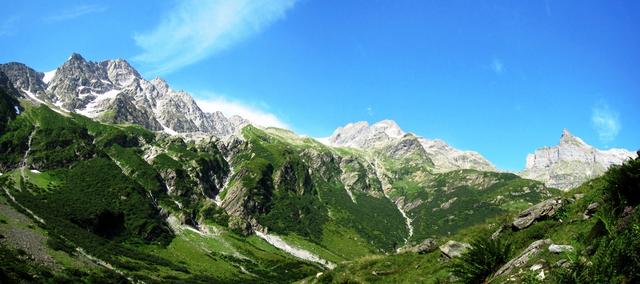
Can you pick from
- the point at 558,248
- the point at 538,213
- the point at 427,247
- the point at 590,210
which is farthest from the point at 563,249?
the point at 427,247

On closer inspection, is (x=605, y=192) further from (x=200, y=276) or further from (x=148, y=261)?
(x=148, y=261)

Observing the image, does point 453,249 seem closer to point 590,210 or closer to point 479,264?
point 590,210

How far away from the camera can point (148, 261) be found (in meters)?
196

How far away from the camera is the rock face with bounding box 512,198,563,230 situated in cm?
2486

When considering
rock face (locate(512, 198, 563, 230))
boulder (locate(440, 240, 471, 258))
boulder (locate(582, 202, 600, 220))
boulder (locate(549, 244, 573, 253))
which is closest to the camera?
boulder (locate(549, 244, 573, 253))

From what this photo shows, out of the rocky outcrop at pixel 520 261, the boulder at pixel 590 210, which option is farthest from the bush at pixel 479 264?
the boulder at pixel 590 210

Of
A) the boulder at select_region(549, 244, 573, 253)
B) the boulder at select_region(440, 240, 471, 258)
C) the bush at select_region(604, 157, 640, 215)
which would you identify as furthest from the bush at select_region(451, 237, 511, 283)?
the boulder at select_region(440, 240, 471, 258)

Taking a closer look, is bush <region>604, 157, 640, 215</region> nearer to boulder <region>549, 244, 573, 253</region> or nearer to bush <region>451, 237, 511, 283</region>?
boulder <region>549, 244, 573, 253</region>

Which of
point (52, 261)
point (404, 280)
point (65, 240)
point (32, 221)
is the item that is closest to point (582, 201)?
point (404, 280)

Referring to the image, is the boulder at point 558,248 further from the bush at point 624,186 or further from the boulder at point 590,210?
the boulder at point 590,210

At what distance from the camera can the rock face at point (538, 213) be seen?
979 inches

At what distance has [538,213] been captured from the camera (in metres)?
25.2

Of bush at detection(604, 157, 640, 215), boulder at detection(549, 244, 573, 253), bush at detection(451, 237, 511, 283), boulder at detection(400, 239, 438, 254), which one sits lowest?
bush at detection(451, 237, 511, 283)

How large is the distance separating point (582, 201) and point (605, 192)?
4260 mm
